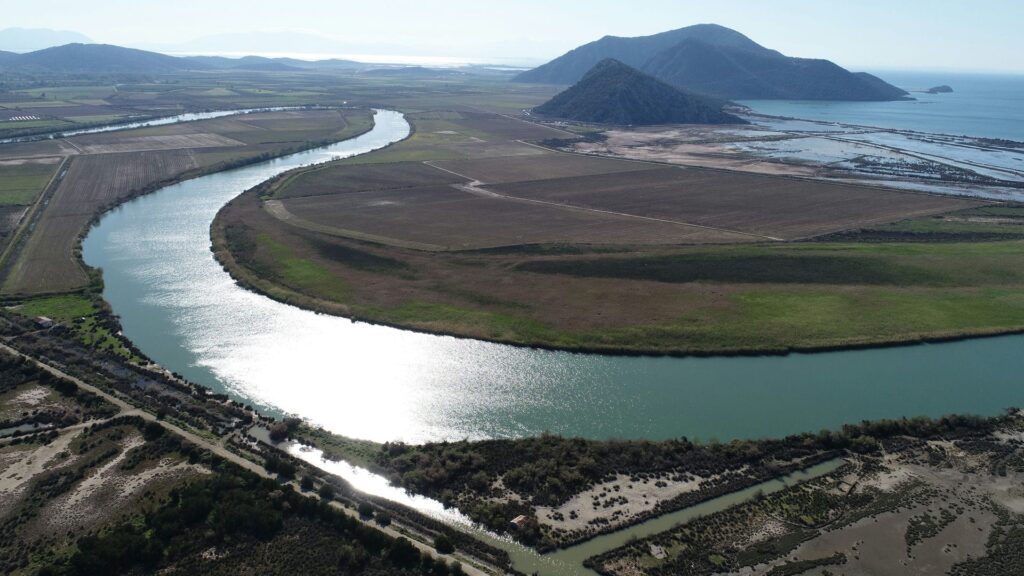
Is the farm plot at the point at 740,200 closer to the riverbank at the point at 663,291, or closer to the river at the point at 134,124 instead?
the riverbank at the point at 663,291

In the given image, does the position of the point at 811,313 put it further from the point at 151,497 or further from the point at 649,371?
the point at 151,497

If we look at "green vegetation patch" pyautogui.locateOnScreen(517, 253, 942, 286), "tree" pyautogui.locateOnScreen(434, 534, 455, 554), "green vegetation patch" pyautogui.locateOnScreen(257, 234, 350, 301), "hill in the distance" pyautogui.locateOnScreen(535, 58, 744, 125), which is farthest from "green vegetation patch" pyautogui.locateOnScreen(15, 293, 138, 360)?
"hill in the distance" pyautogui.locateOnScreen(535, 58, 744, 125)

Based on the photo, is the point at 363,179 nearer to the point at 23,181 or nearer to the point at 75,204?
the point at 75,204

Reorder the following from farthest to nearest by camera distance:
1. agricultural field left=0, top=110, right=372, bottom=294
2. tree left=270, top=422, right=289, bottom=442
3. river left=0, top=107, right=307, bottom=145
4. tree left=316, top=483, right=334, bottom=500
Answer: river left=0, top=107, right=307, bottom=145
agricultural field left=0, top=110, right=372, bottom=294
tree left=270, top=422, right=289, bottom=442
tree left=316, top=483, right=334, bottom=500

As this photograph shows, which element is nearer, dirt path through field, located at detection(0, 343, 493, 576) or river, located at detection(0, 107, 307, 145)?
dirt path through field, located at detection(0, 343, 493, 576)

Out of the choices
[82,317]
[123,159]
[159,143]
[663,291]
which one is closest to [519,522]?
[663,291]

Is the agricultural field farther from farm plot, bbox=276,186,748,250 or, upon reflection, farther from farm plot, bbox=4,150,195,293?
farm plot, bbox=276,186,748,250

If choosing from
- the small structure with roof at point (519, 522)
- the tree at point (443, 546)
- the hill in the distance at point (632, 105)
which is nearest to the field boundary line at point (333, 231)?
the small structure with roof at point (519, 522)
